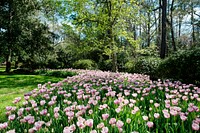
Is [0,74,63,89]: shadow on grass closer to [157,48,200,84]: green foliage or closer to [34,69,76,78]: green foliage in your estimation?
[34,69,76,78]: green foliage

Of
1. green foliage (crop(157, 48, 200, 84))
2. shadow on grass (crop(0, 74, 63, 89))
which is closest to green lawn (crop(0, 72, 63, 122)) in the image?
shadow on grass (crop(0, 74, 63, 89))

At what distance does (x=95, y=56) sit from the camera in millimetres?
20984

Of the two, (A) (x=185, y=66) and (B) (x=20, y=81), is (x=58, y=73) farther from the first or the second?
(A) (x=185, y=66)

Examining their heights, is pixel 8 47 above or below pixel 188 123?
above

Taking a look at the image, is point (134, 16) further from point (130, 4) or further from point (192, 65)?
point (192, 65)

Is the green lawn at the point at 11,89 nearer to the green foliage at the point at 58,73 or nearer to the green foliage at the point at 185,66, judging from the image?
the green foliage at the point at 58,73

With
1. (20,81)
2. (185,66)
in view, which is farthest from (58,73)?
(185,66)

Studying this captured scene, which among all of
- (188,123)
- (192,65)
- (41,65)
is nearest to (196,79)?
(192,65)

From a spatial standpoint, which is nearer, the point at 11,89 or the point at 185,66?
the point at 185,66

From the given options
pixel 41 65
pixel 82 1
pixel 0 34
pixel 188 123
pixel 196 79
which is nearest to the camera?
pixel 188 123

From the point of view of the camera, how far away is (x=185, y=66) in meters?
6.14

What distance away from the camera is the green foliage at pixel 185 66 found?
579 cm

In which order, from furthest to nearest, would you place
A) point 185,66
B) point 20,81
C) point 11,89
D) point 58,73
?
1. point 58,73
2. point 20,81
3. point 11,89
4. point 185,66

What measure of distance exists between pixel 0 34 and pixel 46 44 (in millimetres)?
3766
